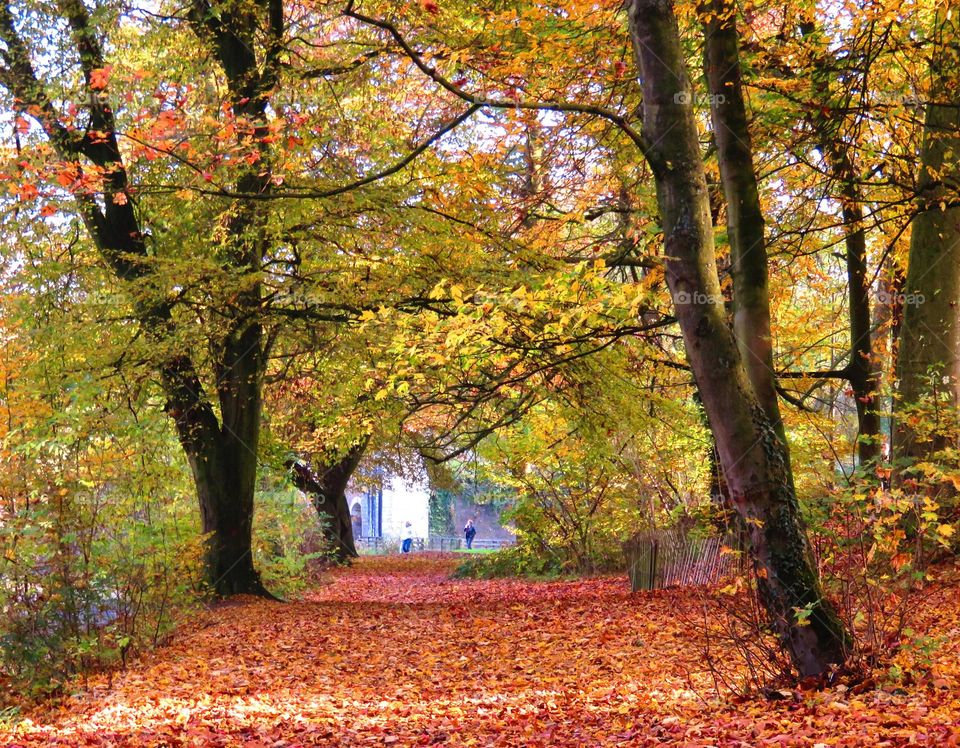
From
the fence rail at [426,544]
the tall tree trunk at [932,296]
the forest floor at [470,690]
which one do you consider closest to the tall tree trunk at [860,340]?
the tall tree trunk at [932,296]

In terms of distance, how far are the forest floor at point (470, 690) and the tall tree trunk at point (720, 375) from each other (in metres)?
0.41

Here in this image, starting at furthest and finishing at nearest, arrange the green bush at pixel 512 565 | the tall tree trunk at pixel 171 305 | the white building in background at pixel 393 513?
the white building in background at pixel 393 513 < the green bush at pixel 512 565 < the tall tree trunk at pixel 171 305

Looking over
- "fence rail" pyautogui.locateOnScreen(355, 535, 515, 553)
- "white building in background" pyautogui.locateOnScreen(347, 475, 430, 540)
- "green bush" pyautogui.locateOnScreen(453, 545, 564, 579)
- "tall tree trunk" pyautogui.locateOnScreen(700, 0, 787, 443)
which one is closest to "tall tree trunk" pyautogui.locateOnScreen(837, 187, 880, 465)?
"tall tree trunk" pyautogui.locateOnScreen(700, 0, 787, 443)

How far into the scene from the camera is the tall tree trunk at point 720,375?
5695 millimetres

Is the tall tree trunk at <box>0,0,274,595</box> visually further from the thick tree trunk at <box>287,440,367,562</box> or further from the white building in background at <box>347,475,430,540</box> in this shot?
the white building in background at <box>347,475,430,540</box>

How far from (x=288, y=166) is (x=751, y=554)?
7.11 m

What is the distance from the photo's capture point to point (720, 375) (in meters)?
5.83

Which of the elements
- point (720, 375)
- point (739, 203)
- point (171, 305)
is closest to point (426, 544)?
point (171, 305)

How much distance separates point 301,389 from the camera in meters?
18.6

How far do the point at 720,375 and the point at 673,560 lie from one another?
8280 mm

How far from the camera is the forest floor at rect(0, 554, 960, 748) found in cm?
530

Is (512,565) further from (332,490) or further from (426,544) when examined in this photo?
(426,544)

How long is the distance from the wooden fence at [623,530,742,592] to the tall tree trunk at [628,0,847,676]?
6231mm

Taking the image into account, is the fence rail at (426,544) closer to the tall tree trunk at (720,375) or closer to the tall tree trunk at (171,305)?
the tall tree trunk at (171,305)
